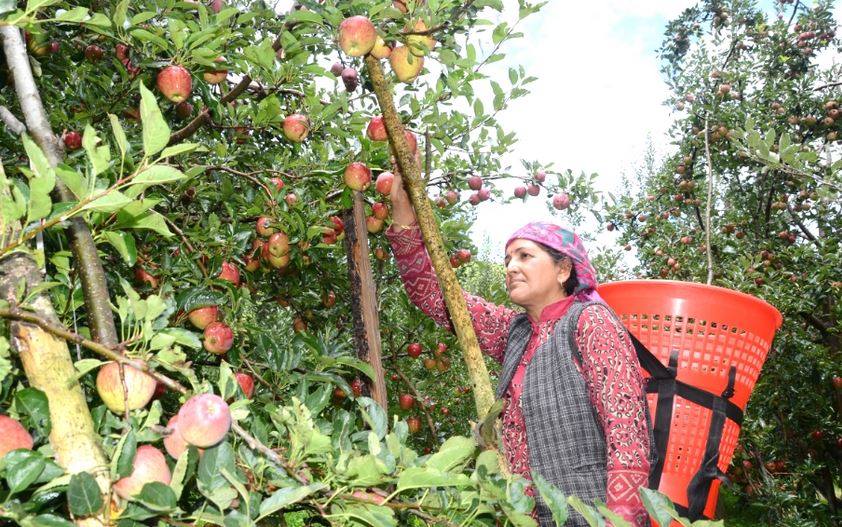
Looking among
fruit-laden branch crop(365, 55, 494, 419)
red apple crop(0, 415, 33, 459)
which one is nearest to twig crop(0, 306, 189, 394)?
red apple crop(0, 415, 33, 459)

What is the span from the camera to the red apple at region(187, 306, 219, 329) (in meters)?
1.69

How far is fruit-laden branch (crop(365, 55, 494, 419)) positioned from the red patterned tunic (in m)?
0.73

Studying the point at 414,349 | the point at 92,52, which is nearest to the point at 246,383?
the point at 92,52

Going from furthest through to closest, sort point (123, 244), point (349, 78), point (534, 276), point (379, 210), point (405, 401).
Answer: point (405, 401) → point (349, 78) → point (379, 210) → point (534, 276) → point (123, 244)

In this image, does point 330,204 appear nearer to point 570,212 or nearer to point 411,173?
point 411,173

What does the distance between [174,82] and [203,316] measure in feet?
2.00

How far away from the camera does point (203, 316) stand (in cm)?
169

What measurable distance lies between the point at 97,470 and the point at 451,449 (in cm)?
42

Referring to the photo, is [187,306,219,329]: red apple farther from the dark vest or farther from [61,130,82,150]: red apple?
the dark vest

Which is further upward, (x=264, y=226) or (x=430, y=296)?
(x=264, y=226)

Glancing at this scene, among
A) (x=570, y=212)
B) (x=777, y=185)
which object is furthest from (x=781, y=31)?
(x=570, y=212)

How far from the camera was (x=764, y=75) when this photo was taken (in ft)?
19.8

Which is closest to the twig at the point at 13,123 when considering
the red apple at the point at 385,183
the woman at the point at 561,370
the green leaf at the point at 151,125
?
the green leaf at the point at 151,125

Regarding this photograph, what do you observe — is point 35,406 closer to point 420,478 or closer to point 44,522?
point 44,522
